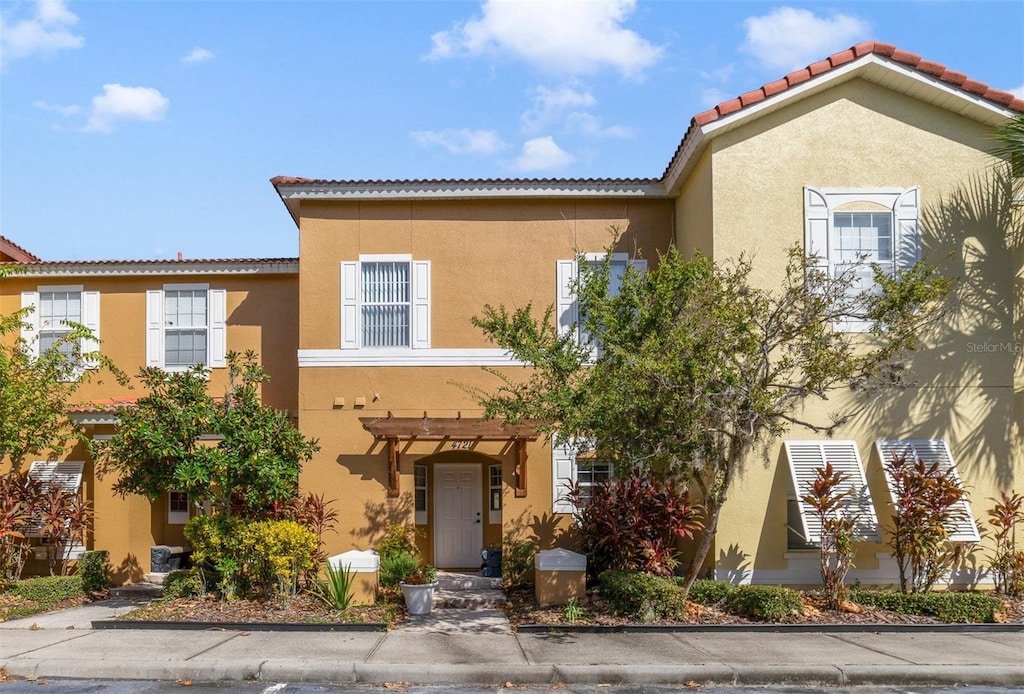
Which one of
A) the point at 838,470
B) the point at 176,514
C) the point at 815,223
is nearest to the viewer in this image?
the point at 838,470

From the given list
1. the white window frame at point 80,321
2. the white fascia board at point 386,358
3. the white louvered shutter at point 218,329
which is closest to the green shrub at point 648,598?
the white fascia board at point 386,358

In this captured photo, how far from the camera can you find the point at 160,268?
16797mm

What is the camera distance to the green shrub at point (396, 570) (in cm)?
1388

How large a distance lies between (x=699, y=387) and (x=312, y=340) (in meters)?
7.60

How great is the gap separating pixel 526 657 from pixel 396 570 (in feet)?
14.4

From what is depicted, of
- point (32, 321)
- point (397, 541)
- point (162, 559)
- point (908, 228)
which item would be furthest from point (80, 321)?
point (908, 228)

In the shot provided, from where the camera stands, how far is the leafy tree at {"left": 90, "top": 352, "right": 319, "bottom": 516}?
12.6 metres

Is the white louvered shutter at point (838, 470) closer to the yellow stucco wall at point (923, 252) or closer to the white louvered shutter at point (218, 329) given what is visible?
the yellow stucco wall at point (923, 252)

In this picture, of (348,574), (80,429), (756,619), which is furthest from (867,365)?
(80,429)

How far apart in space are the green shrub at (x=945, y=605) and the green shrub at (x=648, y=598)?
9.00ft

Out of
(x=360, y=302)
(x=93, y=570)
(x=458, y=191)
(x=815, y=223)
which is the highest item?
(x=458, y=191)

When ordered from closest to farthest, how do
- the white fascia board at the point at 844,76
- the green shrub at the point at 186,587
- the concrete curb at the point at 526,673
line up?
1. the concrete curb at the point at 526,673
2. the green shrub at the point at 186,587
3. the white fascia board at the point at 844,76

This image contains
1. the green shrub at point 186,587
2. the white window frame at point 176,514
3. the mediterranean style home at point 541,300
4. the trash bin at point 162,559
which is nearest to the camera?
the green shrub at point 186,587

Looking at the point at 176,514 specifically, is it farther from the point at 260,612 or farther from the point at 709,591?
the point at 709,591
